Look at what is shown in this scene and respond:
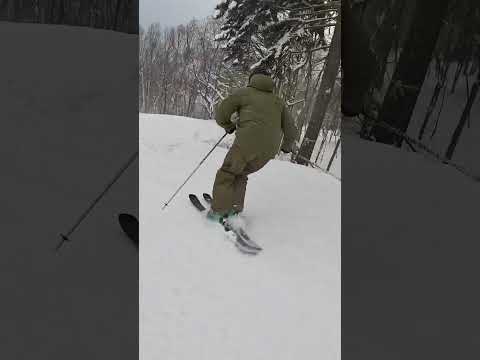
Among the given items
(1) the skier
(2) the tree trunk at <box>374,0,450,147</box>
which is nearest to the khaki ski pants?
(1) the skier

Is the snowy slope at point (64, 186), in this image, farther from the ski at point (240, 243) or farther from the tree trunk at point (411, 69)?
the tree trunk at point (411, 69)

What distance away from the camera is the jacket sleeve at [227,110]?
752 millimetres

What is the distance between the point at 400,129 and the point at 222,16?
64 centimetres

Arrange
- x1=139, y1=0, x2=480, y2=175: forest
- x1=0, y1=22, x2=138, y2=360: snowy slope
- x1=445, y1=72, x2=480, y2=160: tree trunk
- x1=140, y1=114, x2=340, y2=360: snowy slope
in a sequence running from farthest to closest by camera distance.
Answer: x1=445, y1=72, x2=480, y2=160: tree trunk → x1=139, y1=0, x2=480, y2=175: forest → x1=140, y1=114, x2=340, y2=360: snowy slope → x1=0, y1=22, x2=138, y2=360: snowy slope

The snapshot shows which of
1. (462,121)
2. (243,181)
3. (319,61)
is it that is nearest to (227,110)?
(243,181)

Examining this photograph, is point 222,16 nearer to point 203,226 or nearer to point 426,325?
point 203,226

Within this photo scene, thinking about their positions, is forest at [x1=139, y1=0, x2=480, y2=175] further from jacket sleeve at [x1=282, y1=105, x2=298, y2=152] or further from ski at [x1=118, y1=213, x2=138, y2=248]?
ski at [x1=118, y1=213, x2=138, y2=248]

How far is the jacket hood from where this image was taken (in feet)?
2.42

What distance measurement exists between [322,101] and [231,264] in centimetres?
50

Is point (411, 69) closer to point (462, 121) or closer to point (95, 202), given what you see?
point (462, 121)

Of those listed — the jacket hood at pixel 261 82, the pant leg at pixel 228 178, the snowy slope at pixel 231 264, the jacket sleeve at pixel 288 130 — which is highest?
the jacket hood at pixel 261 82

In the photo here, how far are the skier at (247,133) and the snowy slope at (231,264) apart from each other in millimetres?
29

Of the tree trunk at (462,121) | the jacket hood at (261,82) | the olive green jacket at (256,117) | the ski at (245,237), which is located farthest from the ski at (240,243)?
the tree trunk at (462,121)

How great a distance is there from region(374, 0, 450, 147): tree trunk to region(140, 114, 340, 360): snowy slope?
318mm
